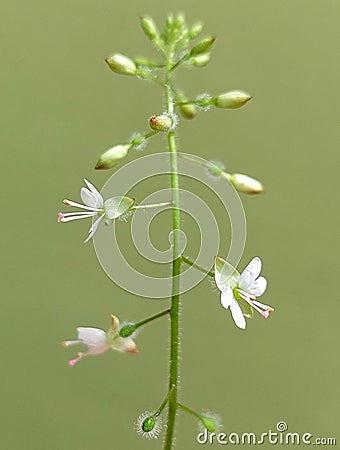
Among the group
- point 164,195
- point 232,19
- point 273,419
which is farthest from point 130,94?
point 164,195

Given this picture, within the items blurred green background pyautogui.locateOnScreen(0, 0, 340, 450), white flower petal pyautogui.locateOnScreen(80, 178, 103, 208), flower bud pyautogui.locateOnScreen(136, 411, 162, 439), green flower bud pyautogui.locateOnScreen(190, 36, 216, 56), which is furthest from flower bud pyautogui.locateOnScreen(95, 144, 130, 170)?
blurred green background pyautogui.locateOnScreen(0, 0, 340, 450)

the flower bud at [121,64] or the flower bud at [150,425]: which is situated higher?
the flower bud at [121,64]

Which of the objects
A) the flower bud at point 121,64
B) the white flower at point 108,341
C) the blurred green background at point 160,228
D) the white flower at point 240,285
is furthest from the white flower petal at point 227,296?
the blurred green background at point 160,228

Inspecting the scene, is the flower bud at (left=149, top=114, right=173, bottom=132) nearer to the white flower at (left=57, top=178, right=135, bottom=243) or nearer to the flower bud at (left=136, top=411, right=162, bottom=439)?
the white flower at (left=57, top=178, right=135, bottom=243)

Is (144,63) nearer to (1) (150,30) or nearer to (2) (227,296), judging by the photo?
(1) (150,30)

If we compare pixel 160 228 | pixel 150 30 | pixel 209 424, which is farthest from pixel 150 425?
pixel 160 228

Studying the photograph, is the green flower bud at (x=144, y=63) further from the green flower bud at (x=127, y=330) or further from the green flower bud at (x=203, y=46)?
the green flower bud at (x=127, y=330)
